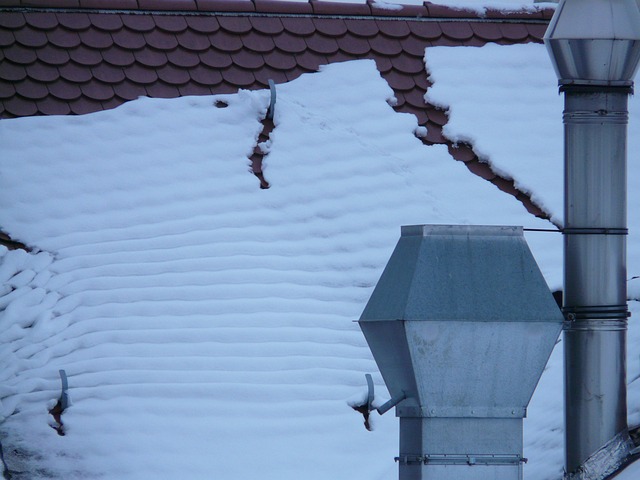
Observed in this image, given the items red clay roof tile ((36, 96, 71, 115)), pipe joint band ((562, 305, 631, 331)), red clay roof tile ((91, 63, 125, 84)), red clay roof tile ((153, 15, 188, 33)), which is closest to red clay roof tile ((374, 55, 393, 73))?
red clay roof tile ((153, 15, 188, 33))

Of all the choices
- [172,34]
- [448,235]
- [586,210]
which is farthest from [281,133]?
[448,235]

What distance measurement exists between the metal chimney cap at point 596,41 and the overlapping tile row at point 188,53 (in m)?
3.07

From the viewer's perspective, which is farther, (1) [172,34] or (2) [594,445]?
(1) [172,34]

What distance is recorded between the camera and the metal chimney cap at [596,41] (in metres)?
4.66

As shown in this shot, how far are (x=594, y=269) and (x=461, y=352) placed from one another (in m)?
1.22

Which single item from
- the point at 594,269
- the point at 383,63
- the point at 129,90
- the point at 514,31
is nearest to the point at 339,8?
the point at 383,63

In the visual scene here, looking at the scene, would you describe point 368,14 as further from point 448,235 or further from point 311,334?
point 448,235

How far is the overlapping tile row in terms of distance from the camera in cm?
777

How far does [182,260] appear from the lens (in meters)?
6.83

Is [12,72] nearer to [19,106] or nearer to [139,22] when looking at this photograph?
[19,106]

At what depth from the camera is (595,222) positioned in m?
4.69

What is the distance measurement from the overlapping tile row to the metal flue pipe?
3059 millimetres

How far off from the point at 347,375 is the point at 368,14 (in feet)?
10.9

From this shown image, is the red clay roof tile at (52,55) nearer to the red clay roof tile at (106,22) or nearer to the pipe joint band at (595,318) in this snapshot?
the red clay roof tile at (106,22)
